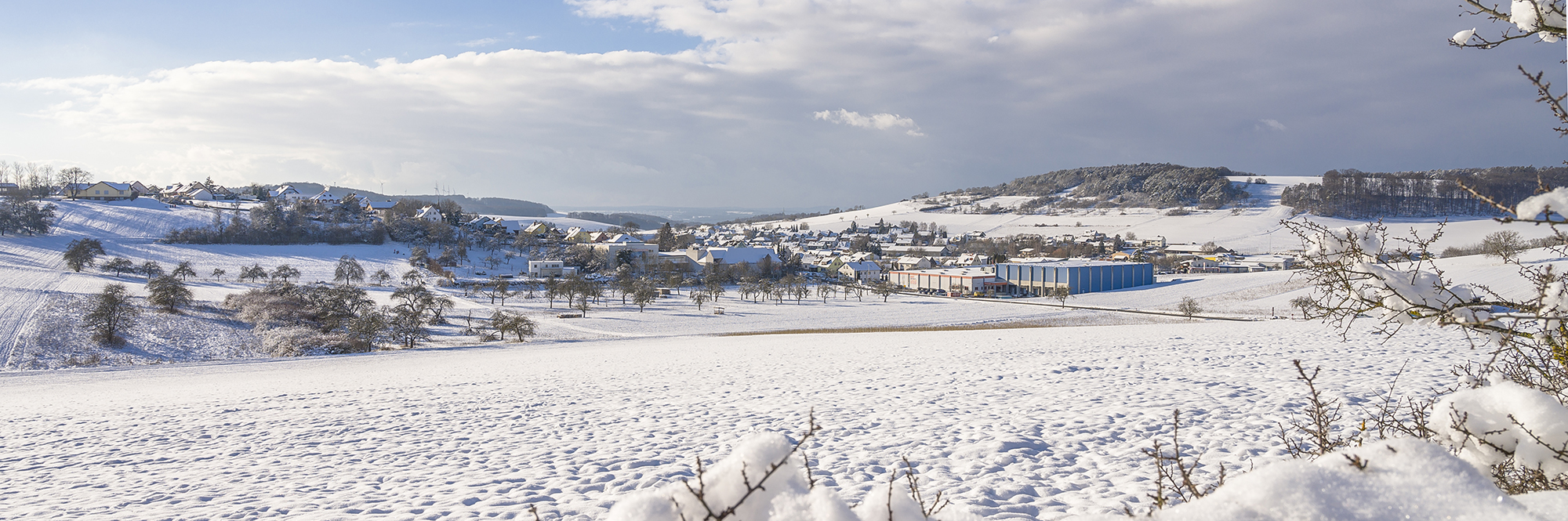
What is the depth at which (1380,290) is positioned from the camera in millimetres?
3107

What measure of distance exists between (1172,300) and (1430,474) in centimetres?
5757

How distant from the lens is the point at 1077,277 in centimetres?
6531

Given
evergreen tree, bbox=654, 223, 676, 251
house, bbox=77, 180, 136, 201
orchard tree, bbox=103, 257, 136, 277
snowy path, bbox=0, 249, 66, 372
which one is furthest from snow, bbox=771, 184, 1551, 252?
house, bbox=77, 180, 136, 201

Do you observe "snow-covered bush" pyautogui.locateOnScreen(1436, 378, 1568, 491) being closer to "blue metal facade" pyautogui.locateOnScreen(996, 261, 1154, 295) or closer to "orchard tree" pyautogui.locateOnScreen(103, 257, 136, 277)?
"blue metal facade" pyautogui.locateOnScreen(996, 261, 1154, 295)

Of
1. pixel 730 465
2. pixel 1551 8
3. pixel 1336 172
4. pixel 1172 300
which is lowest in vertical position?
pixel 1172 300

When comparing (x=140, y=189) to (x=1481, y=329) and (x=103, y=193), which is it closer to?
(x=103, y=193)

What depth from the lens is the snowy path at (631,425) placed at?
6504 mm

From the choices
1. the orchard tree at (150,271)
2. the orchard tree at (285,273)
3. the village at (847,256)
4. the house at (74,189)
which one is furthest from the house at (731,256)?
the house at (74,189)

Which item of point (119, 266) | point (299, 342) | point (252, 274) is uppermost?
point (119, 266)

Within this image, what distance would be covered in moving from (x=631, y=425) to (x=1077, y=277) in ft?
207

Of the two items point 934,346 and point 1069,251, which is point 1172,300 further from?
point 1069,251

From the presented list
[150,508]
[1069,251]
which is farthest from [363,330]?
[1069,251]

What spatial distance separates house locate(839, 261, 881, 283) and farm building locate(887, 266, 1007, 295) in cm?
435

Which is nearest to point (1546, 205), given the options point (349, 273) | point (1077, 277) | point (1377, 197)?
point (1077, 277)
